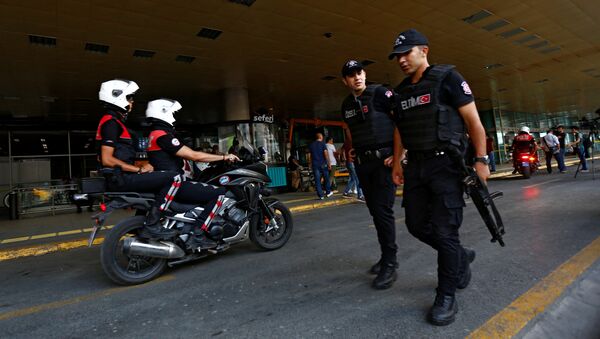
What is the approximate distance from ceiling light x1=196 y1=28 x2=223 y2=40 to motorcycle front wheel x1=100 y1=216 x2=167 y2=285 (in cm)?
692

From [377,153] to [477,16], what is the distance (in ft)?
30.1

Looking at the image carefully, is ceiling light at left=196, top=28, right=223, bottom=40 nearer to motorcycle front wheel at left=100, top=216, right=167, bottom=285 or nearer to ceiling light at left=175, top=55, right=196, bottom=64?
ceiling light at left=175, top=55, right=196, bottom=64

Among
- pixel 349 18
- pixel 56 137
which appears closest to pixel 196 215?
pixel 349 18

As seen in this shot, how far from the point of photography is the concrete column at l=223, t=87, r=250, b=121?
13.7 m

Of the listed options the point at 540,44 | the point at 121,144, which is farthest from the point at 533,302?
the point at 540,44

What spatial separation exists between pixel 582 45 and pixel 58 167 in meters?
23.5

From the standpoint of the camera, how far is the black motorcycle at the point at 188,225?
293cm

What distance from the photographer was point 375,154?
2.73 m

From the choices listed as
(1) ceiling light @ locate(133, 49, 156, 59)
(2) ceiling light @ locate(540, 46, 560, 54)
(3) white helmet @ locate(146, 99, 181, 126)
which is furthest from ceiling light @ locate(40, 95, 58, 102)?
(2) ceiling light @ locate(540, 46, 560, 54)

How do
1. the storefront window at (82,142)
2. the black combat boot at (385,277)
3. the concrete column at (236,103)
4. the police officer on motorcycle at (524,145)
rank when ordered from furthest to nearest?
the storefront window at (82,142) < the concrete column at (236,103) < the police officer on motorcycle at (524,145) < the black combat boot at (385,277)

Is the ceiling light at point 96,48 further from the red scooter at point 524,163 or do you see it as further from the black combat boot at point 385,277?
the red scooter at point 524,163

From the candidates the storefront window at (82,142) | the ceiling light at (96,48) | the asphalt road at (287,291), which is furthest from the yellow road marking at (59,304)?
the storefront window at (82,142)

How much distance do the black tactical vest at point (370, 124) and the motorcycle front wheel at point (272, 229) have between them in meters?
1.52

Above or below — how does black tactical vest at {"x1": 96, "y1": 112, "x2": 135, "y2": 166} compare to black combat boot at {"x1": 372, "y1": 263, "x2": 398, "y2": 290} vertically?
above
